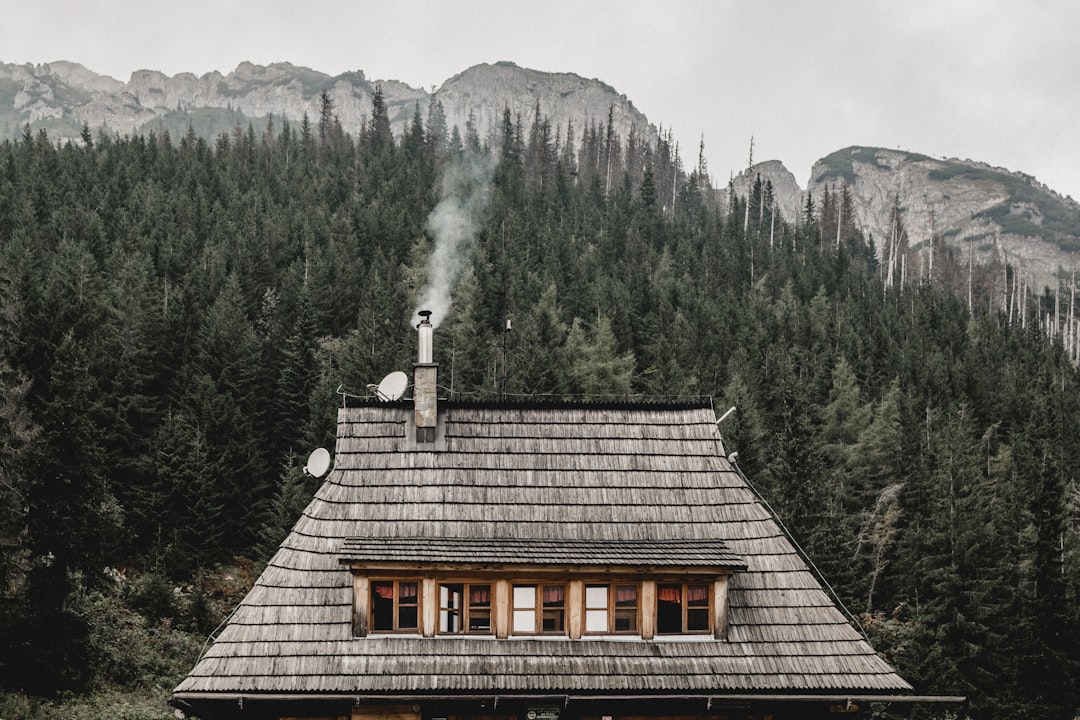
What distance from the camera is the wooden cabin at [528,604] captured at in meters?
13.1

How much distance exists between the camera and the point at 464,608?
45.2 ft

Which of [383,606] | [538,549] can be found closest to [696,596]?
[538,549]

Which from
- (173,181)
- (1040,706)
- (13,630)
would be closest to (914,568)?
(1040,706)

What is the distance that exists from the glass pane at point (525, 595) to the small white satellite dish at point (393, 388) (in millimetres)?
4627

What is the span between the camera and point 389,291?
209 feet

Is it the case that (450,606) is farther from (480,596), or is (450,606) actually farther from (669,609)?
(669,609)

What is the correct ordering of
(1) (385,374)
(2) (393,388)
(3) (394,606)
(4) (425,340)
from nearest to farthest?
1. (3) (394,606)
2. (4) (425,340)
3. (2) (393,388)
4. (1) (385,374)

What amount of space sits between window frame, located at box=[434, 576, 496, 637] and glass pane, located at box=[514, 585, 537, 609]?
1.32 ft

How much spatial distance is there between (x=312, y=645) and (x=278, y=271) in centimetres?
6107

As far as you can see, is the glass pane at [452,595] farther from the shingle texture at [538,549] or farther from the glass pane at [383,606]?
the glass pane at [383,606]

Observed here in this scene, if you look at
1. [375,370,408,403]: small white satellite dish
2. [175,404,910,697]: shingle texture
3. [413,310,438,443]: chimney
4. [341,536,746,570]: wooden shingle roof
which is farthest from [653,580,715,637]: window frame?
[375,370,408,403]: small white satellite dish

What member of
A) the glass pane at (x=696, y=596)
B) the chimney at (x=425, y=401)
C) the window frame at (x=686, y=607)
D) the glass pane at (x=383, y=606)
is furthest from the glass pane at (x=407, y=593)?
the glass pane at (x=696, y=596)

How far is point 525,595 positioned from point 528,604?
0.15 metres

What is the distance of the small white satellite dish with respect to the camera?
16.4 meters
